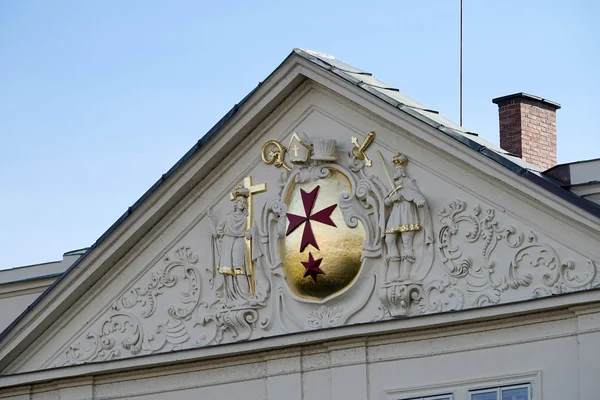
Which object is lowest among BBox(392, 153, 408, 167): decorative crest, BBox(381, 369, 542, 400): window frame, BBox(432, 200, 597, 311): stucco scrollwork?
BBox(381, 369, 542, 400): window frame

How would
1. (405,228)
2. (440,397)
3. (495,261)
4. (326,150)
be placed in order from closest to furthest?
(495,261)
(440,397)
(405,228)
(326,150)

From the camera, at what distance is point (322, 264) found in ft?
92.5

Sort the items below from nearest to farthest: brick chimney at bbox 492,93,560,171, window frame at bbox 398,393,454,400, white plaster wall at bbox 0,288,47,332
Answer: window frame at bbox 398,393,454,400, brick chimney at bbox 492,93,560,171, white plaster wall at bbox 0,288,47,332

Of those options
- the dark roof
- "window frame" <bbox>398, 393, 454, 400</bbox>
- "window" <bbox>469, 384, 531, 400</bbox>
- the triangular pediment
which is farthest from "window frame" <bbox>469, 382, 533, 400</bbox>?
the dark roof

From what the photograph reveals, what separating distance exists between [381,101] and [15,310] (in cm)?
780

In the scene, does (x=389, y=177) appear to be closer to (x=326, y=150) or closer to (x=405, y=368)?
(x=326, y=150)

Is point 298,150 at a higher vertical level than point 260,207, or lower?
higher

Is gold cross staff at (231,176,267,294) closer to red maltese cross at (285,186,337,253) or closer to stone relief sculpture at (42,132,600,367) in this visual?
stone relief sculpture at (42,132,600,367)

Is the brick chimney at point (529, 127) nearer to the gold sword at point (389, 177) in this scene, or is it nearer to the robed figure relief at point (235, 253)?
the gold sword at point (389, 177)

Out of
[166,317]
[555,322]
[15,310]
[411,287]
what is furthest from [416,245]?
[15,310]

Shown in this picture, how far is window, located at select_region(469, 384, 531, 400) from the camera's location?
26188mm

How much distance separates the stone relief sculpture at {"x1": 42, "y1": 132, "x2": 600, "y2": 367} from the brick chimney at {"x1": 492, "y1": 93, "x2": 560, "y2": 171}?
4.40 m

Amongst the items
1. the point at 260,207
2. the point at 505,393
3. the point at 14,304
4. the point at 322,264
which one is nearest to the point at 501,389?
the point at 505,393

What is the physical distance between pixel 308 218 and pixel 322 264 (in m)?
0.71
